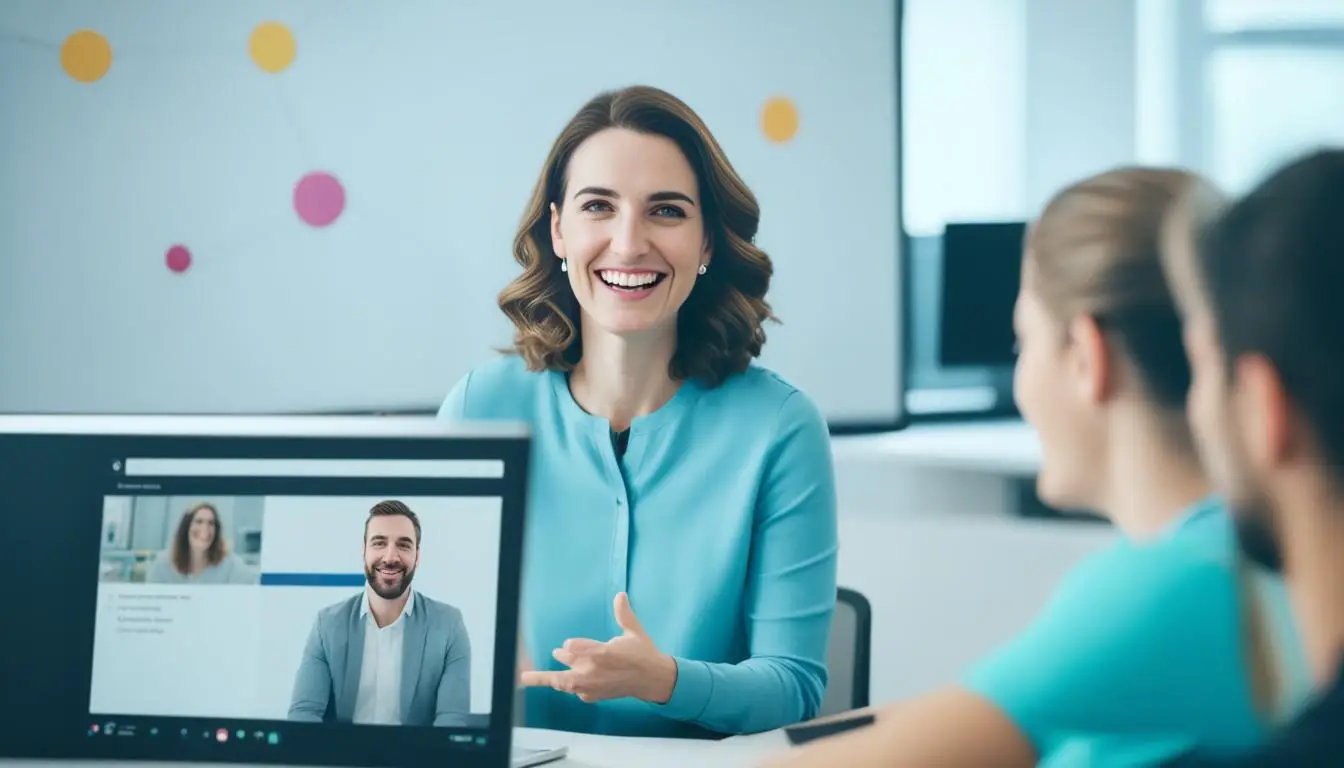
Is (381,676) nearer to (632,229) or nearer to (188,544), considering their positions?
(188,544)

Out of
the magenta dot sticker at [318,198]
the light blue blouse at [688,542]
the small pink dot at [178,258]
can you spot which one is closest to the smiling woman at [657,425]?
the light blue blouse at [688,542]

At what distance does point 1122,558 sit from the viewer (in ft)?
2.85

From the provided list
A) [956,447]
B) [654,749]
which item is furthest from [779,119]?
[654,749]

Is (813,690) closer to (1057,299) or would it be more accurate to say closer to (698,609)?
(698,609)

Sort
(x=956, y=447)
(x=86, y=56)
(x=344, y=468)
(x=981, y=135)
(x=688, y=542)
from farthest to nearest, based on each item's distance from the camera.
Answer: (x=981, y=135), (x=956, y=447), (x=86, y=56), (x=688, y=542), (x=344, y=468)

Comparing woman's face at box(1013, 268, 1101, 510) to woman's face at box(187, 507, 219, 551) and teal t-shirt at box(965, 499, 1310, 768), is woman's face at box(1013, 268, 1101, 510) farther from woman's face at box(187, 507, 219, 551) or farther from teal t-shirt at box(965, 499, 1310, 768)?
woman's face at box(187, 507, 219, 551)

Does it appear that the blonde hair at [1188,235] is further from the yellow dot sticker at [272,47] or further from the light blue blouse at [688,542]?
the yellow dot sticker at [272,47]

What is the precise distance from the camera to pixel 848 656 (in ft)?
6.23

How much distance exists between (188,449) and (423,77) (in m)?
1.72

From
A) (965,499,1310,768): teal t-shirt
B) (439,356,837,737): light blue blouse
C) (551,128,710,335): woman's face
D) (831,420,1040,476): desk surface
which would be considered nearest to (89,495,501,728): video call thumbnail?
(965,499,1310,768): teal t-shirt

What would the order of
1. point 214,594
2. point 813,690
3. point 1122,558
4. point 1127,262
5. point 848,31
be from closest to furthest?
1. point 1122,558
2. point 1127,262
3. point 214,594
4. point 813,690
5. point 848,31

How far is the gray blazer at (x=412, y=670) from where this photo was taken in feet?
3.42

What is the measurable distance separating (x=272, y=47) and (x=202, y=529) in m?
1.73

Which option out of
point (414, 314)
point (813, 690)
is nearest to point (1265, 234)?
point (813, 690)
